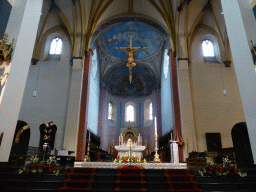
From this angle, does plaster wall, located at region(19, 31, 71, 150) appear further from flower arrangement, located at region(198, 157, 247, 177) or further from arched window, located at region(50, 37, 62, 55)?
flower arrangement, located at region(198, 157, 247, 177)

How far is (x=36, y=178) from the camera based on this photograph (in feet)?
17.8

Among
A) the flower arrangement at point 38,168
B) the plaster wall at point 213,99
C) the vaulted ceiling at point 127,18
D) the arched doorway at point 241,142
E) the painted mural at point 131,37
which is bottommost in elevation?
the flower arrangement at point 38,168

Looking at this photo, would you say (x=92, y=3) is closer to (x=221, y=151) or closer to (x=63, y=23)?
(x=63, y=23)

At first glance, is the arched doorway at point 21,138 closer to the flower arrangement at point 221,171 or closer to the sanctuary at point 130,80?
the sanctuary at point 130,80

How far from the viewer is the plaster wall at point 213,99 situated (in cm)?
1198

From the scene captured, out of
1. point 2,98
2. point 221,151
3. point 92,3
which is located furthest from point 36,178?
point 92,3

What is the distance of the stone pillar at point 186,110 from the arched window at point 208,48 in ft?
7.89

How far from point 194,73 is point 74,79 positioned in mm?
7749

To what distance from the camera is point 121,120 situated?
2277cm

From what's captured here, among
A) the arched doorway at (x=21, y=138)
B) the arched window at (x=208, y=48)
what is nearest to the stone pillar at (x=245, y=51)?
the arched window at (x=208, y=48)

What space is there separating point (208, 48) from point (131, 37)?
6.57 metres

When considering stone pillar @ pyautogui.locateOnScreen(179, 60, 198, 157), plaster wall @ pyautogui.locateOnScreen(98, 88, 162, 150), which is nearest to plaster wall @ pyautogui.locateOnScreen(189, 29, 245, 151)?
stone pillar @ pyautogui.locateOnScreen(179, 60, 198, 157)

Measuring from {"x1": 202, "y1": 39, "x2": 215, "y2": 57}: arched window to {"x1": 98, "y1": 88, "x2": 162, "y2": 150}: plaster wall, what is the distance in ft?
23.8

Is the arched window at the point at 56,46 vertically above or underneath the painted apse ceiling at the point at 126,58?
underneath
